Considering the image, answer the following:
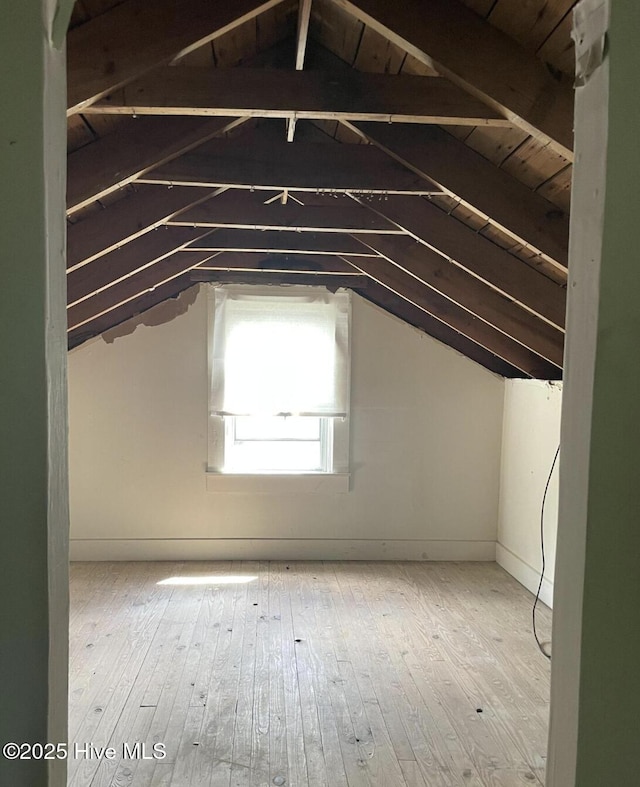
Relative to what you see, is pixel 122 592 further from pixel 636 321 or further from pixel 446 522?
pixel 636 321

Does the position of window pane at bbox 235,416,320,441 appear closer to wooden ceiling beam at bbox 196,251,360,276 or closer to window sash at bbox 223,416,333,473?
window sash at bbox 223,416,333,473

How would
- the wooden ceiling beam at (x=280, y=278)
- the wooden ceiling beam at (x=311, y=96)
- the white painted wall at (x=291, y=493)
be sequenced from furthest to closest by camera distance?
the white painted wall at (x=291, y=493)
the wooden ceiling beam at (x=280, y=278)
the wooden ceiling beam at (x=311, y=96)

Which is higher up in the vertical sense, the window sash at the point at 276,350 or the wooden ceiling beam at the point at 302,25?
the wooden ceiling beam at the point at 302,25

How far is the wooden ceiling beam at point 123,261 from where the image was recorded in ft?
10.0

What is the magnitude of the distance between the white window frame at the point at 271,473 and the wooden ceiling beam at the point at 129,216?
196cm

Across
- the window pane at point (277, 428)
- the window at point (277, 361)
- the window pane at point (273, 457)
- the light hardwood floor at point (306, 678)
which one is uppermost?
the window at point (277, 361)

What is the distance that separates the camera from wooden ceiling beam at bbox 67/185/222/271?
8.59ft

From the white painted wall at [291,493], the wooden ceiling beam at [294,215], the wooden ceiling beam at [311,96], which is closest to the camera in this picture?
the wooden ceiling beam at [311,96]

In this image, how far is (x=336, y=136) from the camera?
268 centimetres

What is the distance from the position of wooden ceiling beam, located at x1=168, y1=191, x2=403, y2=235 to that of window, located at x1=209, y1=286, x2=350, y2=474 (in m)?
1.59

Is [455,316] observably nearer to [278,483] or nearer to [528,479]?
[528,479]

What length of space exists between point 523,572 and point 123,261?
334cm

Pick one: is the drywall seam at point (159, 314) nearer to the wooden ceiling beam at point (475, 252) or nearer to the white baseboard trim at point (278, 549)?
the white baseboard trim at point (278, 549)

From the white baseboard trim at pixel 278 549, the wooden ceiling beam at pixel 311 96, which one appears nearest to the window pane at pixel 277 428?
the white baseboard trim at pixel 278 549
